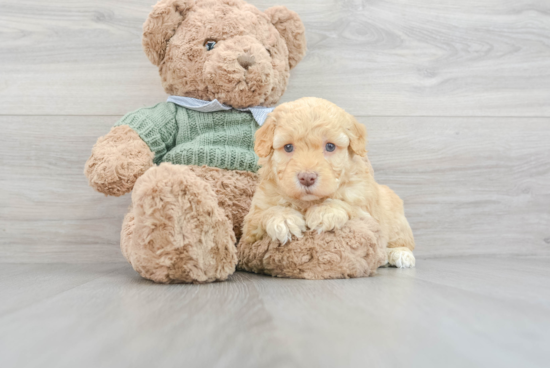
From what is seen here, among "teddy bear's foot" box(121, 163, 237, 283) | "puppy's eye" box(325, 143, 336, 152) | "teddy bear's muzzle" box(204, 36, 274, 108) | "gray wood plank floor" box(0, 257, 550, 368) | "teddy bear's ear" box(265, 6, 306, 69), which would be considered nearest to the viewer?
"gray wood plank floor" box(0, 257, 550, 368)

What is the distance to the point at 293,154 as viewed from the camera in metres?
0.80

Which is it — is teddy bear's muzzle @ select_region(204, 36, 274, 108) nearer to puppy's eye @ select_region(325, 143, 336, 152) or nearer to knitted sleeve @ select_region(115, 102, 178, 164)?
knitted sleeve @ select_region(115, 102, 178, 164)

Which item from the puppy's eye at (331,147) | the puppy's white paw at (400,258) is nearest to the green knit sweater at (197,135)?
the puppy's eye at (331,147)

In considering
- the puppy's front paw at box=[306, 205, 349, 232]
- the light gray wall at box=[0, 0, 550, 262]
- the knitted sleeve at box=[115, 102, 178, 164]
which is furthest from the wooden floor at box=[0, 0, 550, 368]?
the knitted sleeve at box=[115, 102, 178, 164]

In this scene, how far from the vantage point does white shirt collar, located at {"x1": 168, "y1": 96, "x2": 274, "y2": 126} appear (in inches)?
37.7

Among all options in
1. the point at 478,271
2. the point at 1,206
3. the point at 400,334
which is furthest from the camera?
the point at 1,206

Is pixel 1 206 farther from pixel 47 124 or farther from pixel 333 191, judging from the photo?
pixel 333 191

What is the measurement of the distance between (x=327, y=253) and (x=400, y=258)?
29cm

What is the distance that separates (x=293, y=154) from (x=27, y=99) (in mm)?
875

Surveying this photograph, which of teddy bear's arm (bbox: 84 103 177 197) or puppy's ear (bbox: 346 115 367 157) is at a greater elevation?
puppy's ear (bbox: 346 115 367 157)

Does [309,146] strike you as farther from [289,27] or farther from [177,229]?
[289,27]

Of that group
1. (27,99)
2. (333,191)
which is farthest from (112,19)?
(333,191)

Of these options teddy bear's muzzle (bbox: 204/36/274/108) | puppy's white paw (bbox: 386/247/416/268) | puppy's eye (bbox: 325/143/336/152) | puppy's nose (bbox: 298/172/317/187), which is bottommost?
puppy's white paw (bbox: 386/247/416/268)

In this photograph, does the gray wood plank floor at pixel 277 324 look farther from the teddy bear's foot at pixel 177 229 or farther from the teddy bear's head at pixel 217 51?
the teddy bear's head at pixel 217 51
